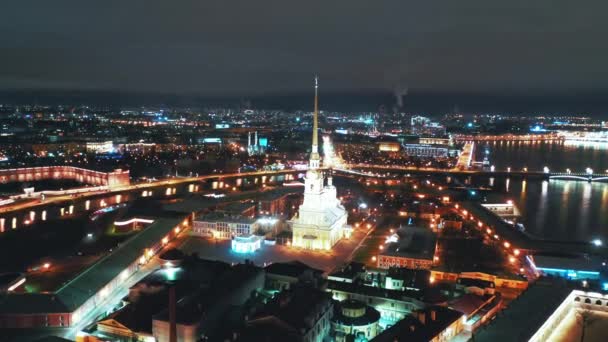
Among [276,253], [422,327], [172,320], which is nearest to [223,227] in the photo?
[276,253]

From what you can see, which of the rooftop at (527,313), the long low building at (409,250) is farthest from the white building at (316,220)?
the rooftop at (527,313)

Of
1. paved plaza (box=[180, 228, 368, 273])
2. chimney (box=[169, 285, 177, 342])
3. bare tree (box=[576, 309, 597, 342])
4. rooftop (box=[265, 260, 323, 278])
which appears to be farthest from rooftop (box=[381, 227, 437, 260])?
chimney (box=[169, 285, 177, 342])

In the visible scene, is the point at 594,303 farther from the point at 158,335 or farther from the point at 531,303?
the point at 158,335

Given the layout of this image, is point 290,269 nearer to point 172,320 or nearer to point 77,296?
point 172,320

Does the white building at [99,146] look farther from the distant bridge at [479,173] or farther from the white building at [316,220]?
the white building at [316,220]

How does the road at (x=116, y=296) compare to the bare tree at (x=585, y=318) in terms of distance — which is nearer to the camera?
the bare tree at (x=585, y=318)

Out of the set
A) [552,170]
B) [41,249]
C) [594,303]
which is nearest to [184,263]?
[41,249]

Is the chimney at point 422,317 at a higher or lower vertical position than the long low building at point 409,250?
higher
